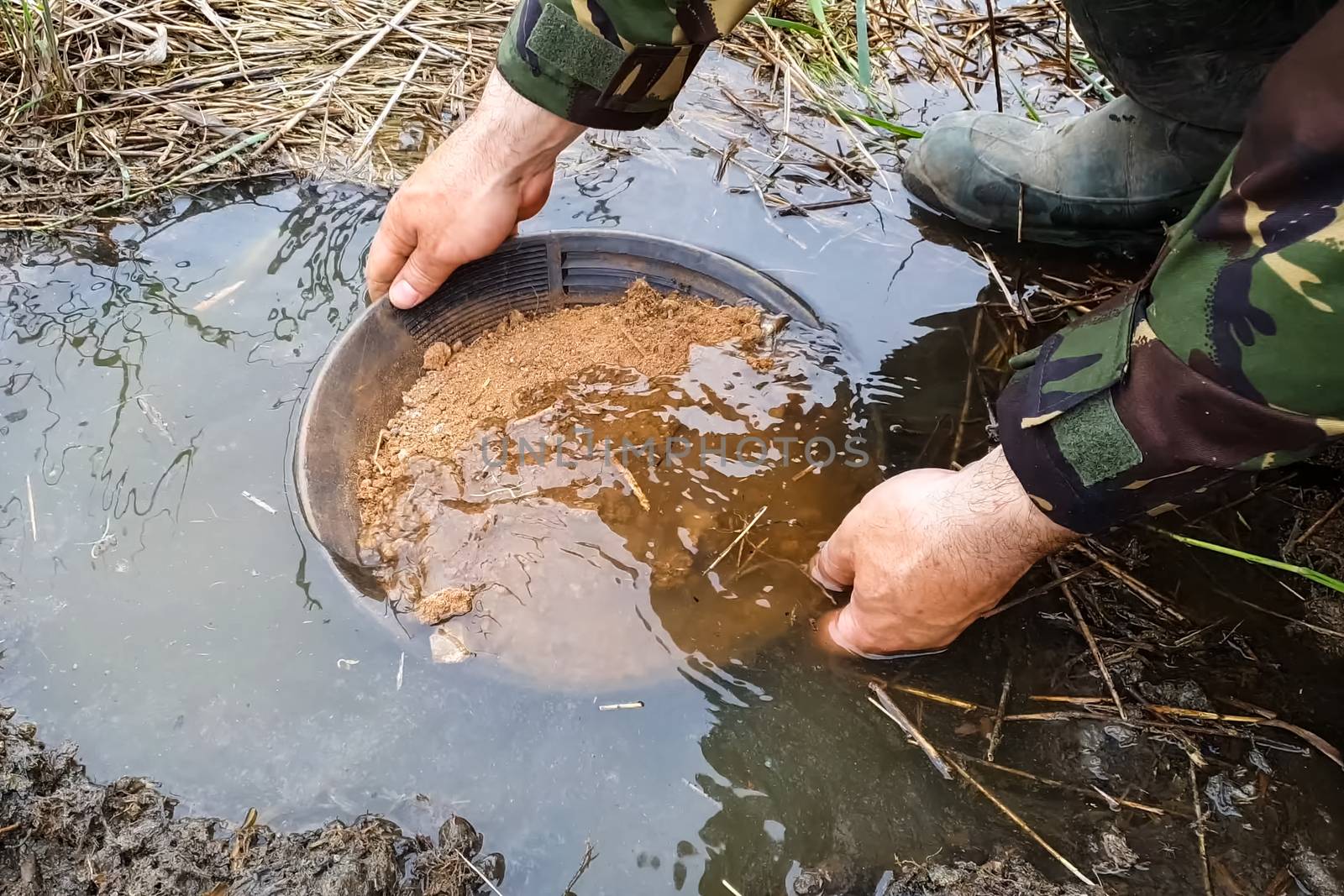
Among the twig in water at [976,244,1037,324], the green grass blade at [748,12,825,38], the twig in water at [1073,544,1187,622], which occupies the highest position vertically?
the green grass blade at [748,12,825,38]

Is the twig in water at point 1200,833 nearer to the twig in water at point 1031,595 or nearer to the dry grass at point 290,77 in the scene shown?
the twig in water at point 1031,595

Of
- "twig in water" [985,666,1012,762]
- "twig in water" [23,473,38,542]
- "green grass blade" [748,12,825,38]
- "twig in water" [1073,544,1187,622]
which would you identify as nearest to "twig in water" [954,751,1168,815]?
"twig in water" [985,666,1012,762]

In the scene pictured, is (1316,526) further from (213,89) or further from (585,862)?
(213,89)

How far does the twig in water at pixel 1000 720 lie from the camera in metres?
1.30

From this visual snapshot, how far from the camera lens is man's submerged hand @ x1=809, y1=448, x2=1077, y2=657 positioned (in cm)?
116

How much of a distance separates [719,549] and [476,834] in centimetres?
61

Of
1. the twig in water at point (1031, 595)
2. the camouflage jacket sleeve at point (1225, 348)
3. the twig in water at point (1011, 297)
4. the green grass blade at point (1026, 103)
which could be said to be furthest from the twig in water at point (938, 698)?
the green grass blade at point (1026, 103)

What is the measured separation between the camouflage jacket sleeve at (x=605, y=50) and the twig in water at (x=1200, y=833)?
4.49 ft

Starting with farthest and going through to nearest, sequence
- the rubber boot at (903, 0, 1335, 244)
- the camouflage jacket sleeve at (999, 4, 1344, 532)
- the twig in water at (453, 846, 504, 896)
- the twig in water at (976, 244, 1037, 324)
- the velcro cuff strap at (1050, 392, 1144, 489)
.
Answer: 1. the twig in water at (976, 244, 1037, 324)
2. the rubber boot at (903, 0, 1335, 244)
3. the twig in water at (453, 846, 504, 896)
4. the velcro cuff strap at (1050, 392, 1144, 489)
5. the camouflage jacket sleeve at (999, 4, 1344, 532)

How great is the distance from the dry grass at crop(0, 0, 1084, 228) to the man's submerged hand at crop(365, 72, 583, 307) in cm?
69

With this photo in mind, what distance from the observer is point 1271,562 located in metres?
1.29

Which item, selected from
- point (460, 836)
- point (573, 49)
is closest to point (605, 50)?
point (573, 49)

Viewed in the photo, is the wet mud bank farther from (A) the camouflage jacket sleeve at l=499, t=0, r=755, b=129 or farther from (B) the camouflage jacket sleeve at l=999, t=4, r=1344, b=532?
(A) the camouflage jacket sleeve at l=499, t=0, r=755, b=129

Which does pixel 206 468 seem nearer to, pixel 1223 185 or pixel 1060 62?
pixel 1223 185
